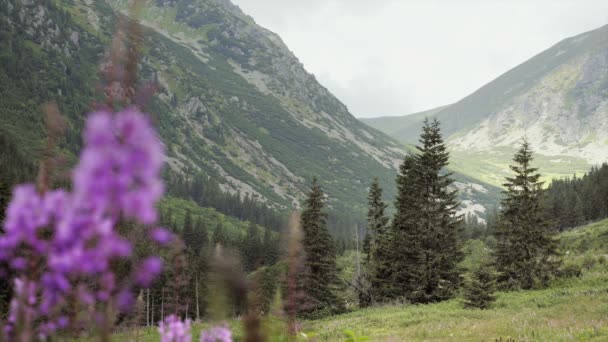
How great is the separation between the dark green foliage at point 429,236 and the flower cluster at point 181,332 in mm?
28255

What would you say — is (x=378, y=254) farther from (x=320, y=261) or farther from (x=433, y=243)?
(x=433, y=243)

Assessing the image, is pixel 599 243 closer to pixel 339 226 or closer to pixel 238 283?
pixel 238 283

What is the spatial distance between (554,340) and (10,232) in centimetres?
1345

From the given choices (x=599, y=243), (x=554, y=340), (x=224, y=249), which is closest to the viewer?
(x=224, y=249)

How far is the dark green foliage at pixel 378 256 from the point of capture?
35125mm

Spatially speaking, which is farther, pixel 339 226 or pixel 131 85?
pixel 339 226

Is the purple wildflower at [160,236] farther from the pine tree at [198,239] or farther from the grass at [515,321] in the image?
the pine tree at [198,239]

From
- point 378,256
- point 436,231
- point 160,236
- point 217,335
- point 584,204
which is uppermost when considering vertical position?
point 584,204

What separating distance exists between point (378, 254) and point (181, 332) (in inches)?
1399

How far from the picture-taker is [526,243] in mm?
29641

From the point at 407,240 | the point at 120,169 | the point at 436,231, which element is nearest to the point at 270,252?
the point at 407,240

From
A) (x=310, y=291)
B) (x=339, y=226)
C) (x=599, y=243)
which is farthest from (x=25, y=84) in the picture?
(x=599, y=243)

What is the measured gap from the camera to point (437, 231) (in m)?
30.4

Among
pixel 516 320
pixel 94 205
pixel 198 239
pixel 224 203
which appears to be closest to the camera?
pixel 94 205
